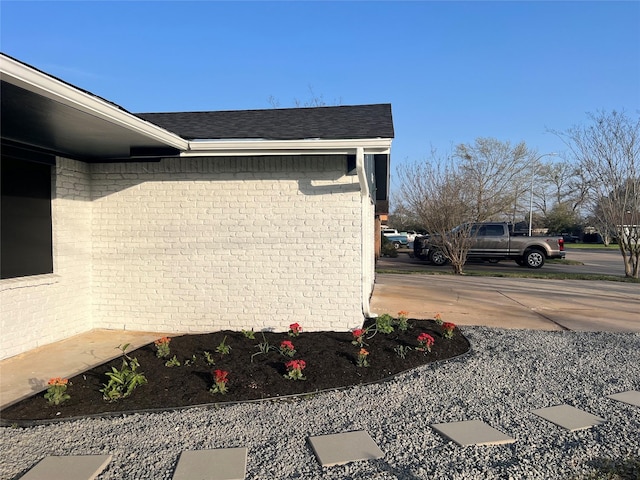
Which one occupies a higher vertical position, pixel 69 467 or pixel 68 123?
pixel 68 123

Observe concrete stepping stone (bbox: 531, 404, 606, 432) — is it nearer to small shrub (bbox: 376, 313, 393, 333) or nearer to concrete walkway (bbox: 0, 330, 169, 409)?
small shrub (bbox: 376, 313, 393, 333)

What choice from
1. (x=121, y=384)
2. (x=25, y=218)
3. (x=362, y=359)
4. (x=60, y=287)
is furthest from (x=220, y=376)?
(x=25, y=218)

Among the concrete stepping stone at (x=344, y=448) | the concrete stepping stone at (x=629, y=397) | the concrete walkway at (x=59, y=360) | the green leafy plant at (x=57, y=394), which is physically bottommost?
the concrete stepping stone at (x=344, y=448)

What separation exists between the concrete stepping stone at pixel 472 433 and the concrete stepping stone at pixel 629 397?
143 centimetres

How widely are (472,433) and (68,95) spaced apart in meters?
4.01

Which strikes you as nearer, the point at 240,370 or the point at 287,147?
the point at 240,370

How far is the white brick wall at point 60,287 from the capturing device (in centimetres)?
504

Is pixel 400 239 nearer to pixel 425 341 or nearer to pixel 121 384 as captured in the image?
pixel 425 341

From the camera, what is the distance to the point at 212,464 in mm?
2764

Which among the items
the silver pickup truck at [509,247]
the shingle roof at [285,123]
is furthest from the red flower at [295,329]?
the silver pickup truck at [509,247]

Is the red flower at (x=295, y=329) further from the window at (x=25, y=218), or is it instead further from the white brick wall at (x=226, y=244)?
the window at (x=25, y=218)

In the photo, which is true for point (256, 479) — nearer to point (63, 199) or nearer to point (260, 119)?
point (63, 199)

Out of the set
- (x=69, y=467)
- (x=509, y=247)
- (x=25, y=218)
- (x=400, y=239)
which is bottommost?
(x=69, y=467)

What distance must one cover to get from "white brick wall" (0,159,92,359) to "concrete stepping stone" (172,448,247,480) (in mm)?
3410
